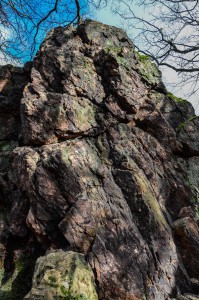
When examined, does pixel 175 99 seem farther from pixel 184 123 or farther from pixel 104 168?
pixel 104 168

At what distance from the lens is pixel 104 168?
19.4ft

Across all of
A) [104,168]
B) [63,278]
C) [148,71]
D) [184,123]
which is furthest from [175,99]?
[63,278]

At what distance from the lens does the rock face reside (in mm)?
4863

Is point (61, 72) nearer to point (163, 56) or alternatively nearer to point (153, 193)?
point (153, 193)

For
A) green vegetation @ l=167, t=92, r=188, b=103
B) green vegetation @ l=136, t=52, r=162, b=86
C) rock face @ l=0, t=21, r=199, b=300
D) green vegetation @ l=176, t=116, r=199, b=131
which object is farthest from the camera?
green vegetation @ l=167, t=92, r=188, b=103

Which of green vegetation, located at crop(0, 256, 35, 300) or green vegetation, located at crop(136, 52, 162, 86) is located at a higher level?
green vegetation, located at crop(136, 52, 162, 86)

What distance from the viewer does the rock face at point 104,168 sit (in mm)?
4863

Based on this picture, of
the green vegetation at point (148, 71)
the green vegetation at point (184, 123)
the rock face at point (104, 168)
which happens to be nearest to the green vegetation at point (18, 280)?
the rock face at point (104, 168)

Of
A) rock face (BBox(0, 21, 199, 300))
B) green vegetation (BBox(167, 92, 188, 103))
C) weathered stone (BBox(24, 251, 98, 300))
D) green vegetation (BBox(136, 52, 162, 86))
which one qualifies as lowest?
weathered stone (BBox(24, 251, 98, 300))

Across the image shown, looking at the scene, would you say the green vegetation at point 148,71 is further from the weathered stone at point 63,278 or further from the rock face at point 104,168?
the weathered stone at point 63,278

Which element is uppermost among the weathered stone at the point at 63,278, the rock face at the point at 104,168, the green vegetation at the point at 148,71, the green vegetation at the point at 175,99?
the green vegetation at the point at 148,71

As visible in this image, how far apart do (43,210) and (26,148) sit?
150cm

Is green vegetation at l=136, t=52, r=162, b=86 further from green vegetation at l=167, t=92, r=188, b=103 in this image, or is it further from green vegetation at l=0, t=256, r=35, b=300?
green vegetation at l=0, t=256, r=35, b=300

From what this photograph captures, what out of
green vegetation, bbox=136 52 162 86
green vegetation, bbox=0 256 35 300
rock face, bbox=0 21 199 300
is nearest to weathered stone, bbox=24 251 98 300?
rock face, bbox=0 21 199 300
